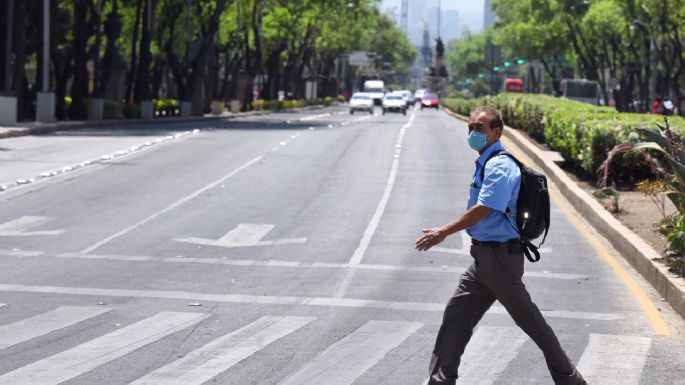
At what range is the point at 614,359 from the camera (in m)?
10.4

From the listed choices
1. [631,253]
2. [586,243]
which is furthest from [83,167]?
[631,253]

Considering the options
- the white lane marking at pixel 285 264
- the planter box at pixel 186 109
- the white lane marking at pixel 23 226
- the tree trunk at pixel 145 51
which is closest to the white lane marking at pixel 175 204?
the white lane marking at pixel 285 264

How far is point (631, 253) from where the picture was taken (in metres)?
16.7

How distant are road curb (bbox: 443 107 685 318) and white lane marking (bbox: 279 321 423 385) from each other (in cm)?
278

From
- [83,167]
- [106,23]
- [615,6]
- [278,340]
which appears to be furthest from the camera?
[615,6]

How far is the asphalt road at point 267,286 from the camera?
32.5ft

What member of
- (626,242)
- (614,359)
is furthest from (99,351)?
(626,242)

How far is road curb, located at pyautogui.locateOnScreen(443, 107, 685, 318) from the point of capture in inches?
529

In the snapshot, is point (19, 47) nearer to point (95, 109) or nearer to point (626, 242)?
point (95, 109)

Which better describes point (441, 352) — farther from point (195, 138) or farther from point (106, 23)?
point (106, 23)

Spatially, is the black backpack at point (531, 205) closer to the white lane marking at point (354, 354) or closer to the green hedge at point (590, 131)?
the white lane marking at point (354, 354)

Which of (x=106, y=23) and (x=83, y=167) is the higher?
(x=106, y=23)

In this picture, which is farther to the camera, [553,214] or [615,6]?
[615,6]

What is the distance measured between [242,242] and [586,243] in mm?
4489
